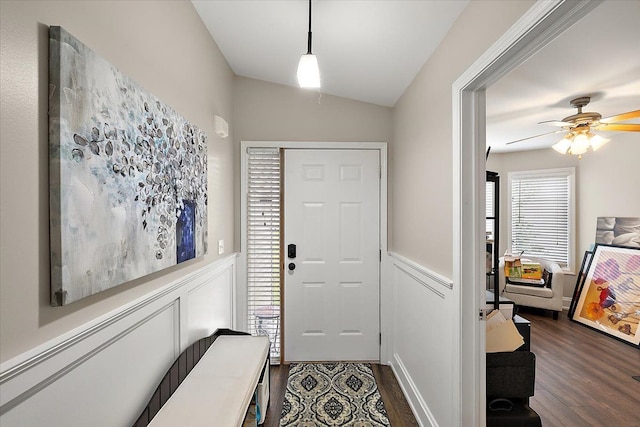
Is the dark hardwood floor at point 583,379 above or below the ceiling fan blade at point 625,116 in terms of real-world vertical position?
below

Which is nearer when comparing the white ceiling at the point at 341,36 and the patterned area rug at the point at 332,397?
the white ceiling at the point at 341,36

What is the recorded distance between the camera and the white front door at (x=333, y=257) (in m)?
2.96

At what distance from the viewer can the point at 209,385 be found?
4.78 feet

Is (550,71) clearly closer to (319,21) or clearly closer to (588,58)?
(588,58)

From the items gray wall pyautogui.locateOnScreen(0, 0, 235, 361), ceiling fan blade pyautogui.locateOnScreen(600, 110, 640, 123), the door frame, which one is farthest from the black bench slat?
ceiling fan blade pyautogui.locateOnScreen(600, 110, 640, 123)

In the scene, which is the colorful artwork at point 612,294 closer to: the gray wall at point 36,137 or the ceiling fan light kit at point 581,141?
the ceiling fan light kit at point 581,141

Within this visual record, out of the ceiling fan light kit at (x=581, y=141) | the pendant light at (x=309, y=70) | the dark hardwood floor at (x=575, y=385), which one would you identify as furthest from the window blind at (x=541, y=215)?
the pendant light at (x=309, y=70)

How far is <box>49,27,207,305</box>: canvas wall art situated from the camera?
0.85m

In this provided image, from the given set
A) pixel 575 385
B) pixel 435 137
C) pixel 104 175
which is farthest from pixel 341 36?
pixel 575 385

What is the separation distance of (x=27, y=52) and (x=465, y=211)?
67.0 inches

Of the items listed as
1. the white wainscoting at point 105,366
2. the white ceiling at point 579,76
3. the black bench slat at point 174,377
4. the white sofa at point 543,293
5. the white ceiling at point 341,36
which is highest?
the white ceiling at point 341,36

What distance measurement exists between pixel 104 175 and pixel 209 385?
1016 mm

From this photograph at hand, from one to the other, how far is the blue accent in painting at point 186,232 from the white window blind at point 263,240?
3.76ft

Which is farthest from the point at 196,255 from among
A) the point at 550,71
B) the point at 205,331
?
the point at 550,71
